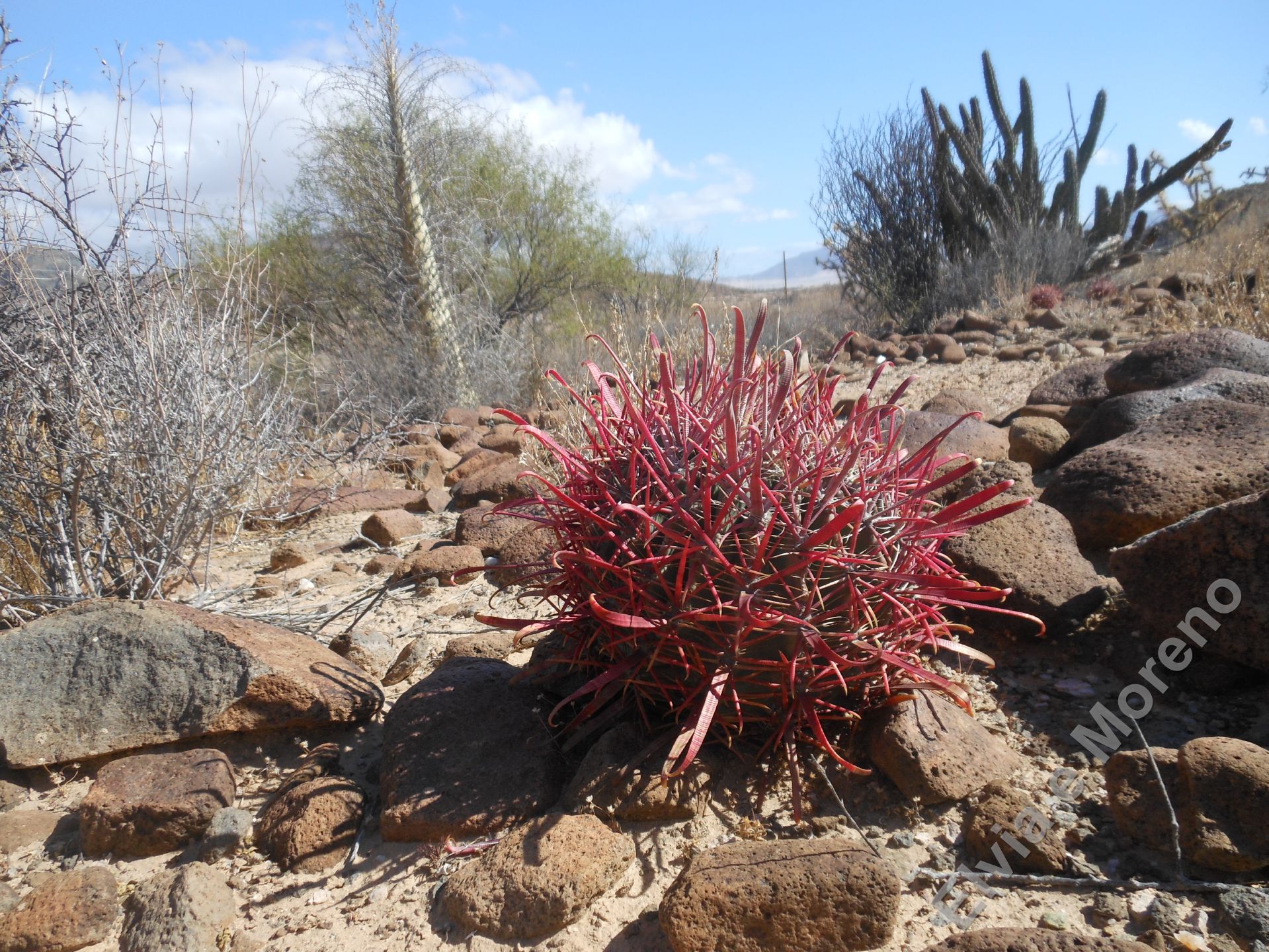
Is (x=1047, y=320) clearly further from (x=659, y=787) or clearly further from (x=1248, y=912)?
(x=659, y=787)

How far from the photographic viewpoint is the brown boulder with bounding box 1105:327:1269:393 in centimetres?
433

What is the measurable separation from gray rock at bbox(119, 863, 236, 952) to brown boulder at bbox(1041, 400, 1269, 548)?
2.92 meters

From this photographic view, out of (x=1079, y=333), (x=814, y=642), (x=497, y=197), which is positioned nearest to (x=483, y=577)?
(x=814, y=642)

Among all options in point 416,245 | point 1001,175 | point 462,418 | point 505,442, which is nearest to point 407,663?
point 505,442

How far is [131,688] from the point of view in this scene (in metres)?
2.39

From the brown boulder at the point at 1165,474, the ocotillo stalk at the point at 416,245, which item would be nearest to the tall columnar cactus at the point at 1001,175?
the ocotillo stalk at the point at 416,245

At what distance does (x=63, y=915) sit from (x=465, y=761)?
3.03ft

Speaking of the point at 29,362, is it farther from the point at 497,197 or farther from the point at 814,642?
the point at 497,197

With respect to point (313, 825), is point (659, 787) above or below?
above

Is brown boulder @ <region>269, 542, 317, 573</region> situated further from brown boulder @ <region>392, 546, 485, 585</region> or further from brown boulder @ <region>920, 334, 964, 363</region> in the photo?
brown boulder @ <region>920, 334, 964, 363</region>

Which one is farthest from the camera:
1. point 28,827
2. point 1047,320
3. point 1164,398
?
point 1047,320

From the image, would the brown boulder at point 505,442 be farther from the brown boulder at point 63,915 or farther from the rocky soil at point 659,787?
the brown boulder at point 63,915

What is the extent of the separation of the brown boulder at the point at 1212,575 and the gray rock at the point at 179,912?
2.52 metres

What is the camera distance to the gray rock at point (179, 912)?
5.90ft
